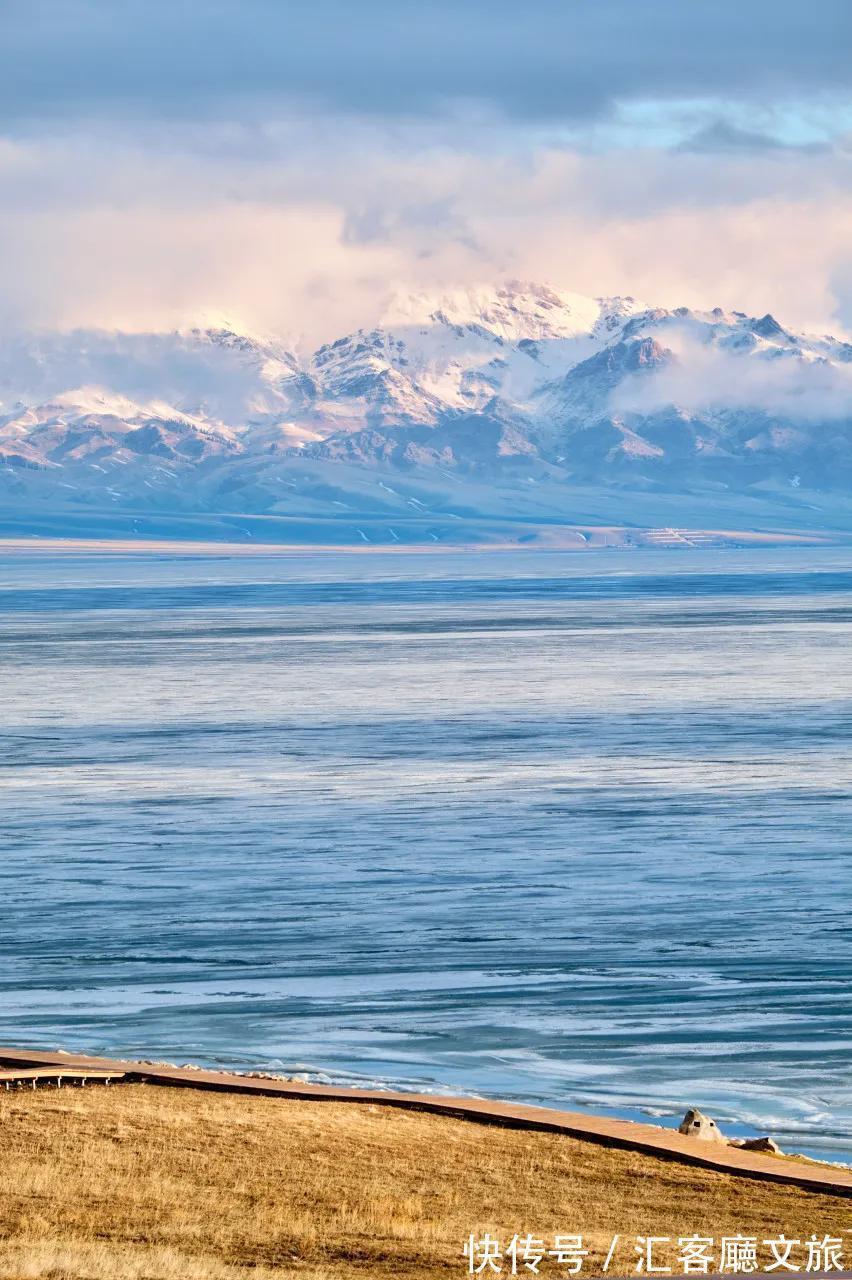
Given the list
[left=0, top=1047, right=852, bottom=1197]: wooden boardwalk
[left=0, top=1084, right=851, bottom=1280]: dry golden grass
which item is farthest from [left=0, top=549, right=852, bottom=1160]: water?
[left=0, top=1084, right=851, bottom=1280]: dry golden grass

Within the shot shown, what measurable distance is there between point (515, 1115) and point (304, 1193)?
350cm

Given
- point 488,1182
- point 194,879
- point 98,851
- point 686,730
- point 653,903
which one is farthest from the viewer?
point 686,730

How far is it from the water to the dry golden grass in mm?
4113

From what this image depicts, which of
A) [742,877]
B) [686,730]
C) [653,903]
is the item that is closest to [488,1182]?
[653,903]

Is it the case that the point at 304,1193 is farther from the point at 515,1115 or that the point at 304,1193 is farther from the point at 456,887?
the point at 456,887

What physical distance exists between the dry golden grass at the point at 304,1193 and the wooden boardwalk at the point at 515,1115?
0.90 ft

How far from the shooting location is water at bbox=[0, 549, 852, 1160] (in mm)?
27969

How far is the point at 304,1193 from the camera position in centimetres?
1986

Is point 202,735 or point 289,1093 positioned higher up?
point 202,735

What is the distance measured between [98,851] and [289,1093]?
21.6 meters

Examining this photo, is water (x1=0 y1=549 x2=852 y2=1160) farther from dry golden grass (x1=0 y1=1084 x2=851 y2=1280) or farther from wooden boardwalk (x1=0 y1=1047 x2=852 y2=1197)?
dry golden grass (x1=0 y1=1084 x2=851 y2=1280)

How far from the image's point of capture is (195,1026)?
2934cm

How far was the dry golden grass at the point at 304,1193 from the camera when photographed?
57.9ft

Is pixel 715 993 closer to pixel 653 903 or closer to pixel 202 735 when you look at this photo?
pixel 653 903
